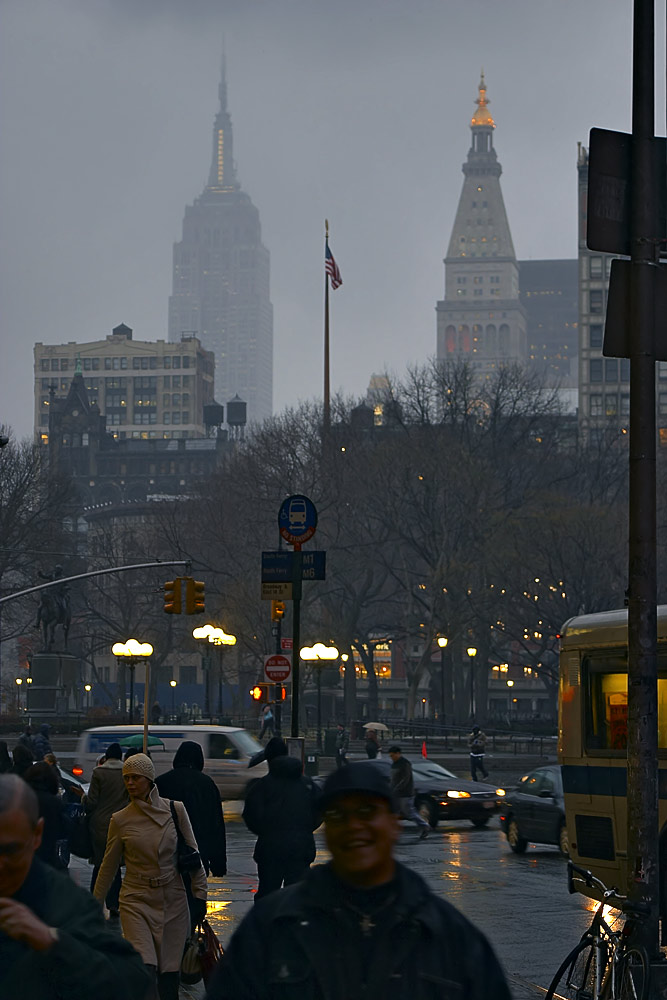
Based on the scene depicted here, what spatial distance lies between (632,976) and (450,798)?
21651mm

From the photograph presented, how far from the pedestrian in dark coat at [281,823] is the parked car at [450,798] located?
18425 millimetres

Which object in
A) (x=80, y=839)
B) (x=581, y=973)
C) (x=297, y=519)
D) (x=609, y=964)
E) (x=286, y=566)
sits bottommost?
(x=581, y=973)

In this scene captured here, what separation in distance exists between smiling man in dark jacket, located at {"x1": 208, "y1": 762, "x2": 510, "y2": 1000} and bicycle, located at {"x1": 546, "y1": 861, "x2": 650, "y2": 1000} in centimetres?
595

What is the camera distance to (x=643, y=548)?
1102cm

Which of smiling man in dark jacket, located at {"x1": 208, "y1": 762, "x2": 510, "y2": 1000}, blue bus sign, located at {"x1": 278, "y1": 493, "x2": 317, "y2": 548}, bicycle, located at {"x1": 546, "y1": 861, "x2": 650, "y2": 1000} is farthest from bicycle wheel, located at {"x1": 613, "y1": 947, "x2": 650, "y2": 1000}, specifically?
blue bus sign, located at {"x1": 278, "y1": 493, "x2": 317, "y2": 548}

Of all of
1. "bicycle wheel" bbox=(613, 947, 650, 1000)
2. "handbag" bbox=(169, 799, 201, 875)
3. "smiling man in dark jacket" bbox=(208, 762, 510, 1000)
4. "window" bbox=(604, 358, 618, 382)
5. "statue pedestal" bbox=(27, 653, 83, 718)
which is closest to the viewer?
"smiling man in dark jacket" bbox=(208, 762, 510, 1000)

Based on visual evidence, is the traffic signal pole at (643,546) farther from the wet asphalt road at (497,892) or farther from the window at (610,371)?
the window at (610,371)

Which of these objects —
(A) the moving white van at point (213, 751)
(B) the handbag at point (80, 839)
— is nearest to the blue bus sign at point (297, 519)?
(B) the handbag at point (80, 839)

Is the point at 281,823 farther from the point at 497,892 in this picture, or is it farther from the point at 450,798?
the point at 450,798

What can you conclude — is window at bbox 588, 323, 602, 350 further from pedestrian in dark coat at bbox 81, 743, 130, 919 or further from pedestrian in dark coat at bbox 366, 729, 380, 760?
pedestrian in dark coat at bbox 81, 743, 130, 919

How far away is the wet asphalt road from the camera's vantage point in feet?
47.2

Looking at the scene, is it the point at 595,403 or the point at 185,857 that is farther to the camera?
the point at 595,403

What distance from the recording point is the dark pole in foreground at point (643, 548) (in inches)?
424

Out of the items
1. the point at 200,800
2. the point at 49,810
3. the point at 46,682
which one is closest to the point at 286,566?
the point at 200,800
